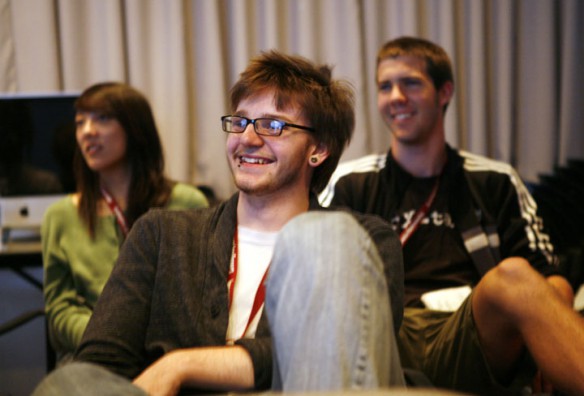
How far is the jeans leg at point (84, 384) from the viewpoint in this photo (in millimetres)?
855

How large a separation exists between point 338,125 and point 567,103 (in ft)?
6.53

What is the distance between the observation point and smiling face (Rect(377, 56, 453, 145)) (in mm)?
2219

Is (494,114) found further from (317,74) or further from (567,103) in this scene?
(317,74)

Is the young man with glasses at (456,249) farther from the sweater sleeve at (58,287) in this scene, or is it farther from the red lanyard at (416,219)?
the sweater sleeve at (58,287)

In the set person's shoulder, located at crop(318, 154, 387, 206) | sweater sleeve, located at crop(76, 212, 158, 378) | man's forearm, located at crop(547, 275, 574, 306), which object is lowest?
man's forearm, located at crop(547, 275, 574, 306)

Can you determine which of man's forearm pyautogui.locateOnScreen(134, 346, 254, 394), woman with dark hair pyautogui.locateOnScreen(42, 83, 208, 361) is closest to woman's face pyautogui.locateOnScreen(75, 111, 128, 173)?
woman with dark hair pyautogui.locateOnScreen(42, 83, 208, 361)

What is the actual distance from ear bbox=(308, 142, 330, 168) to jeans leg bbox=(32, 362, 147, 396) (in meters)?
0.82

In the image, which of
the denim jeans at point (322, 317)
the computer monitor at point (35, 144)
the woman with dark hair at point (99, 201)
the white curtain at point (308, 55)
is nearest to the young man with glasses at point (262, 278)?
the denim jeans at point (322, 317)

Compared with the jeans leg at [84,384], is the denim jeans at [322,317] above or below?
above

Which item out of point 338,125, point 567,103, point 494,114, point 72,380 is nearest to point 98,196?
point 338,125

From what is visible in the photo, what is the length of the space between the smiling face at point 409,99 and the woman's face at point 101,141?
0.92m

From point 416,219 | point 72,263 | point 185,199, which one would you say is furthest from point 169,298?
point 416,219

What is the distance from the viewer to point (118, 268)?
1.39m

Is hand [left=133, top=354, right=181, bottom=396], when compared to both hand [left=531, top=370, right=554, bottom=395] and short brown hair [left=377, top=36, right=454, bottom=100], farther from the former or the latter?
short brown hair [left=377, top=36, right=454, bottom=100]
